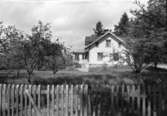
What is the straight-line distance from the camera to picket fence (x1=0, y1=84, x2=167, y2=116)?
4539mm

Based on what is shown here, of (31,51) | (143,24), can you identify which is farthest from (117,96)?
(31,51)

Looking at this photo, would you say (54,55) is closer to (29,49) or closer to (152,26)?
(29,49)

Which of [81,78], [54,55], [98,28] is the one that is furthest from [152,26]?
[98,28]

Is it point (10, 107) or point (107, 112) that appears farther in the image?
point (10, 107)

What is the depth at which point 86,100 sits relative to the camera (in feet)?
15.7

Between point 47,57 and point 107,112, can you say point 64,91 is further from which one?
point 47,57

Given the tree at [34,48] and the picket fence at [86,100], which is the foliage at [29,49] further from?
the picket fence at [86,100]

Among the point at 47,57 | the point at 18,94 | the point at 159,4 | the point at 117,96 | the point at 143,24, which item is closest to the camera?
the point at 117,96

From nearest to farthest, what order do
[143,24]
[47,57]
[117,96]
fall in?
→ [117,96] < [143,24] < [47,57]

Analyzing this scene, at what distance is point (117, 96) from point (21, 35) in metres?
6.69

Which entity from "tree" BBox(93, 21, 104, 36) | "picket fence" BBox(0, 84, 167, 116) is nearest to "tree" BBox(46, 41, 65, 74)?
"picket fence" BBox(0, 84, 167, 116)

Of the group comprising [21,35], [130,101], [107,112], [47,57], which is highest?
[21,35]

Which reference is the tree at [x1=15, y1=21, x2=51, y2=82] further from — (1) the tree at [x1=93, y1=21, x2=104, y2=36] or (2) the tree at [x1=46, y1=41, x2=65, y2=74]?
(1) the tree at [x1=93, y1=21, x2=104, y2=36]

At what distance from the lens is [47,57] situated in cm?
915
